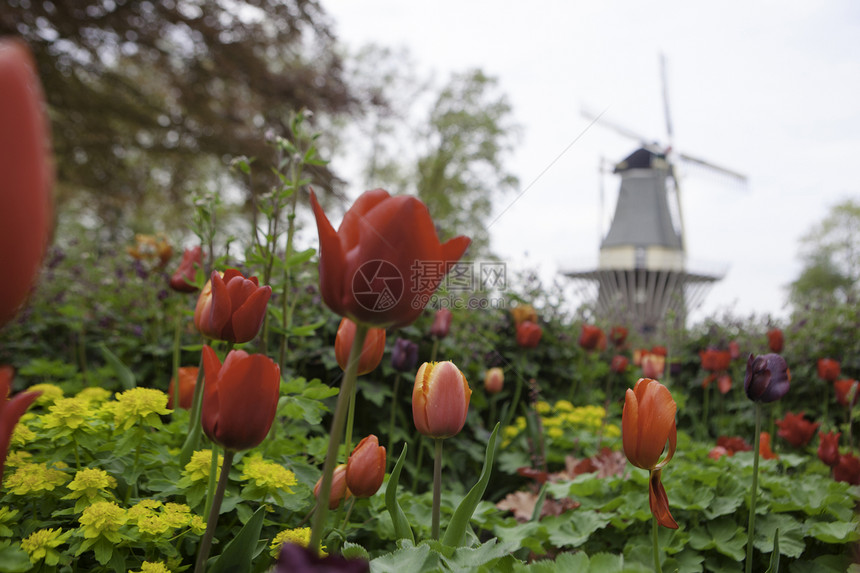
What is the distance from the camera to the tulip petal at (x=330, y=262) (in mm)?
569

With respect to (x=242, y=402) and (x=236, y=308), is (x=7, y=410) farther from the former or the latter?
(x=236, y=308)

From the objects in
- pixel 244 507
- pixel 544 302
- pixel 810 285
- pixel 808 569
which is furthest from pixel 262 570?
pixel 810 285

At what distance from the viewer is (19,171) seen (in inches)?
15.0

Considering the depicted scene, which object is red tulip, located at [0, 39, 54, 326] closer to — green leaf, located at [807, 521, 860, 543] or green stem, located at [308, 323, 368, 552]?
green stem, located at [308, 323, 368, 552]

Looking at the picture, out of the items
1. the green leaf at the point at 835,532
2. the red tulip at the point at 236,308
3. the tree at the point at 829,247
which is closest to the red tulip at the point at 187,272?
the red tulip at the point at 236,308

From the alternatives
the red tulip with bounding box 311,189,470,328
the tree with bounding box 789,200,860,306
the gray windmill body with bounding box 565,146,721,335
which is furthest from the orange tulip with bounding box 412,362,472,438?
the tree with bounding box 789,200,860,306

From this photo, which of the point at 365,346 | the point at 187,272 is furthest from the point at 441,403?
the point at 187,272

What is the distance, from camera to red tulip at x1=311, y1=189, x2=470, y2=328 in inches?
22.5

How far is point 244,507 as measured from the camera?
108 centimetres

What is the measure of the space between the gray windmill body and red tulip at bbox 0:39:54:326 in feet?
51.7

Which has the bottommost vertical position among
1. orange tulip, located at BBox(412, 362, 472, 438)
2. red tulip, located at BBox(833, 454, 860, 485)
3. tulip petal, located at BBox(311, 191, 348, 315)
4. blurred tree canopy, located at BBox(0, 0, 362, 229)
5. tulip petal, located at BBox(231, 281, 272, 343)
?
red tulip, located at BBox(833, 454, 860, 485)

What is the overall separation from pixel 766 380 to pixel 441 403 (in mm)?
874

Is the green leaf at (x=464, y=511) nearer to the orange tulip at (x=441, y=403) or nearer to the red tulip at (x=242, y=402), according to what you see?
the orange tulip at (x=441, y=403)

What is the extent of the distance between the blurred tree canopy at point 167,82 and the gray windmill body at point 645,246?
10.7 metres
